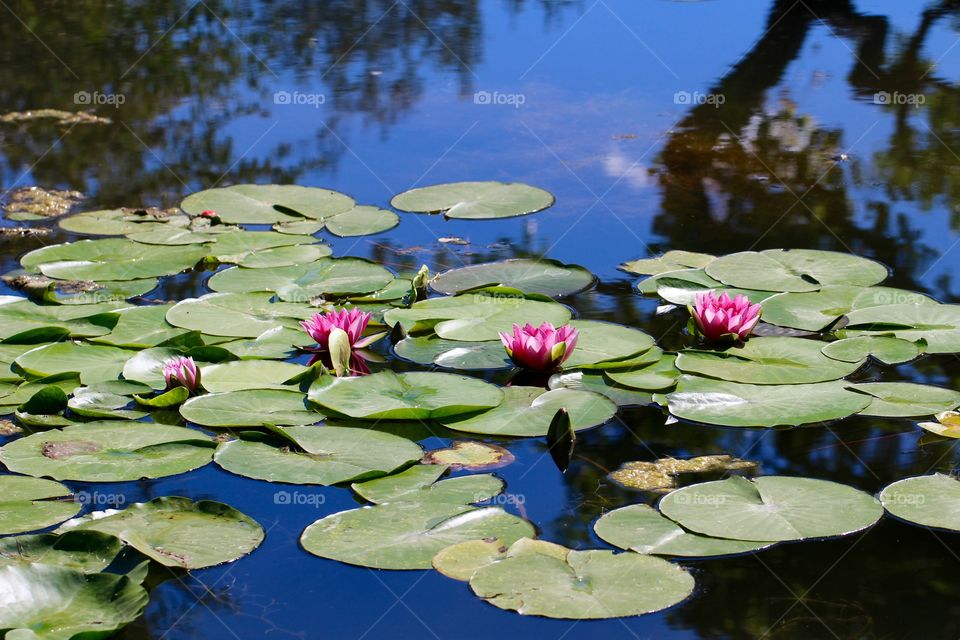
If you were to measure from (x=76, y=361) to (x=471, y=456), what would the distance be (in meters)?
1.28

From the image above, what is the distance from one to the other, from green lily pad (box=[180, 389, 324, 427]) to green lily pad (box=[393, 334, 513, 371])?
0.39m

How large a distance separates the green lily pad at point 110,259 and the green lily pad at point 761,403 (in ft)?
6.48

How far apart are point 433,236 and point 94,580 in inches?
91.4

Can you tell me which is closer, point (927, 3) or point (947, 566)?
point (947, 566)

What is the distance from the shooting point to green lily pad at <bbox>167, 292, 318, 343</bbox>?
131 inches

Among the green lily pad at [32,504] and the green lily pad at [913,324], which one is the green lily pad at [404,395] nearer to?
the green lily pad at [32,504]

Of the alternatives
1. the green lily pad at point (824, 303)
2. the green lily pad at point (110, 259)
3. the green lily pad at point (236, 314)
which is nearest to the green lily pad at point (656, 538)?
the green lily pad at point (824, 303)

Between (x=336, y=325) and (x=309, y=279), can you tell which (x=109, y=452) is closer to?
(x=336, y=325)

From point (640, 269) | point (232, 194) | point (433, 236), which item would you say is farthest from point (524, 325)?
point (232, 194)

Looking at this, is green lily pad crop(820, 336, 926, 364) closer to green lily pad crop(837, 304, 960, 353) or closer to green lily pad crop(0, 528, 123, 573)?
green lily pad crop(837, 304, 960, 353)

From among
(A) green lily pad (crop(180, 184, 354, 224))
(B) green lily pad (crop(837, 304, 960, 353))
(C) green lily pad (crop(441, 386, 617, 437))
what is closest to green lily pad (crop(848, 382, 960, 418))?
(B) green lily pad (crop(837, 304, 960, 353))

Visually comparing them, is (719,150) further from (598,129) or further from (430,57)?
(430,57)

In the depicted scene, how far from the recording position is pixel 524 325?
321 cm

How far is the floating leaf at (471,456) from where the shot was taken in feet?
8.55
